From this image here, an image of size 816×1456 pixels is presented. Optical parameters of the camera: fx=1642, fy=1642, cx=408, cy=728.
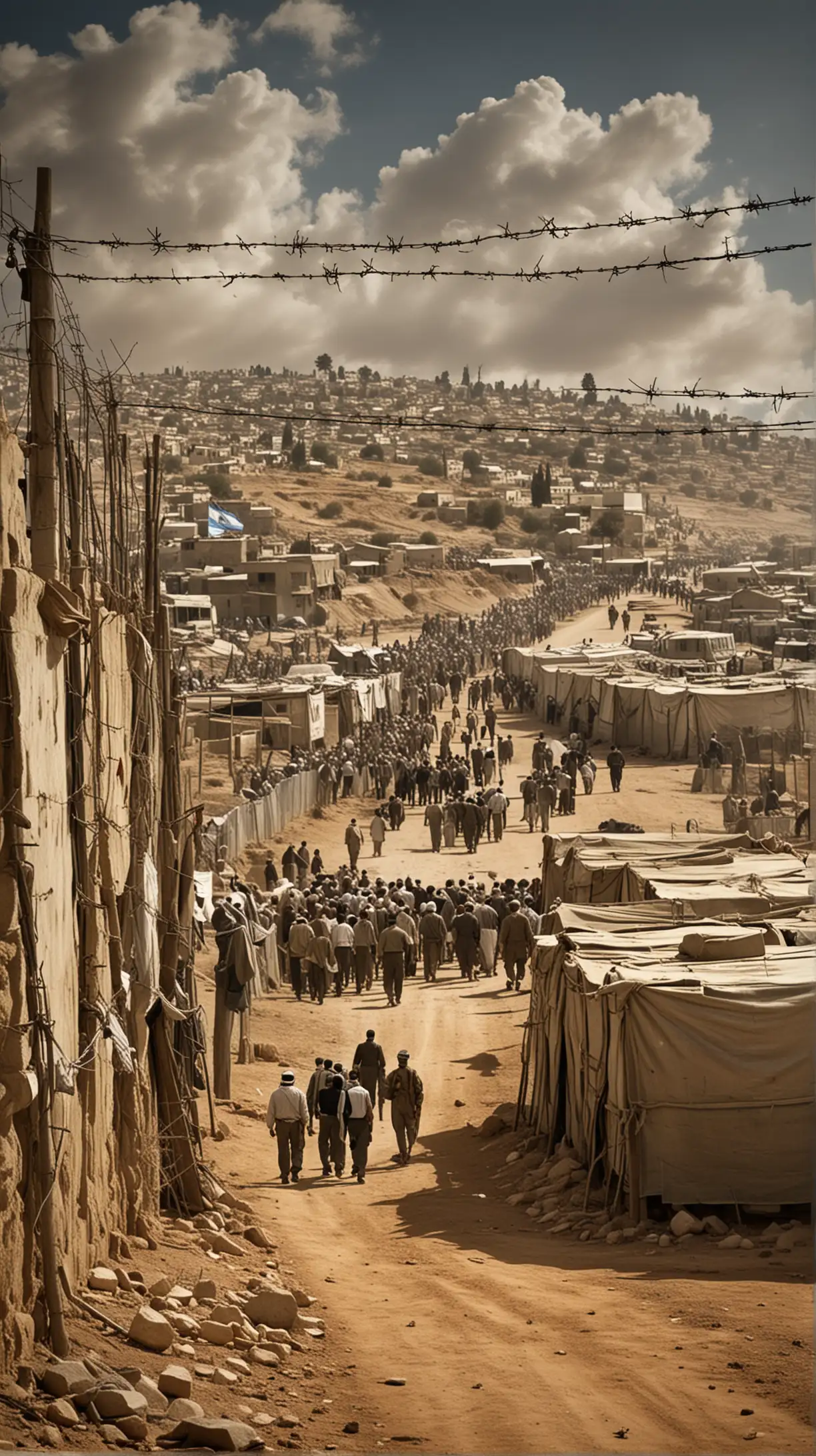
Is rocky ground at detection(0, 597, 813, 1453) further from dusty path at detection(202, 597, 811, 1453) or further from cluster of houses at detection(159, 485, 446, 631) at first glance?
cluster of houses at detection(159, 485, 446, 631)

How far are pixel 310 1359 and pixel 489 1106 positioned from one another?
7.00 m

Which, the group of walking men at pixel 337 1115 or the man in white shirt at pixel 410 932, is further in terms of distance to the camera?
the man in white shirt at pixel 410 932

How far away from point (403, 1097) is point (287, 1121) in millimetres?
1209

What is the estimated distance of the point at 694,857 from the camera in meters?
17.6

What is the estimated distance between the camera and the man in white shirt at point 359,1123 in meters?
13.1

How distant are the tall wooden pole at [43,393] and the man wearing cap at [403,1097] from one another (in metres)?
6.25

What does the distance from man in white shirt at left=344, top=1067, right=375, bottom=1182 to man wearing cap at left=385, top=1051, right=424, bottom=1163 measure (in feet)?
1.22

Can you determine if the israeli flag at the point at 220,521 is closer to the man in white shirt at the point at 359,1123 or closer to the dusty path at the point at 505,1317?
the dusty path at the point at 505,1317

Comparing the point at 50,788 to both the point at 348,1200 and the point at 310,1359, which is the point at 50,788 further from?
the point at 348,1200

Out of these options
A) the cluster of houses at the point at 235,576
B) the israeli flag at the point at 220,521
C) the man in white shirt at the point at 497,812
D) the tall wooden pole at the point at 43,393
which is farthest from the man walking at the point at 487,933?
the cluster of houses at the point at 235,576

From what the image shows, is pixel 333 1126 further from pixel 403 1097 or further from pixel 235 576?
pixel 235 576

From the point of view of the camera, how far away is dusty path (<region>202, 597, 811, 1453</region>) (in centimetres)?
761

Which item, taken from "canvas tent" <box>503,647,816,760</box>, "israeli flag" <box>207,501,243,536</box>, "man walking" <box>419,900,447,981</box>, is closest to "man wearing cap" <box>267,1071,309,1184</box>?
"man walking" <box>419,900,447,981</box>

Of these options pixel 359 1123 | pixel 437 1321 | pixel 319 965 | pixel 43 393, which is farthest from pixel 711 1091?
pixel 319 965
